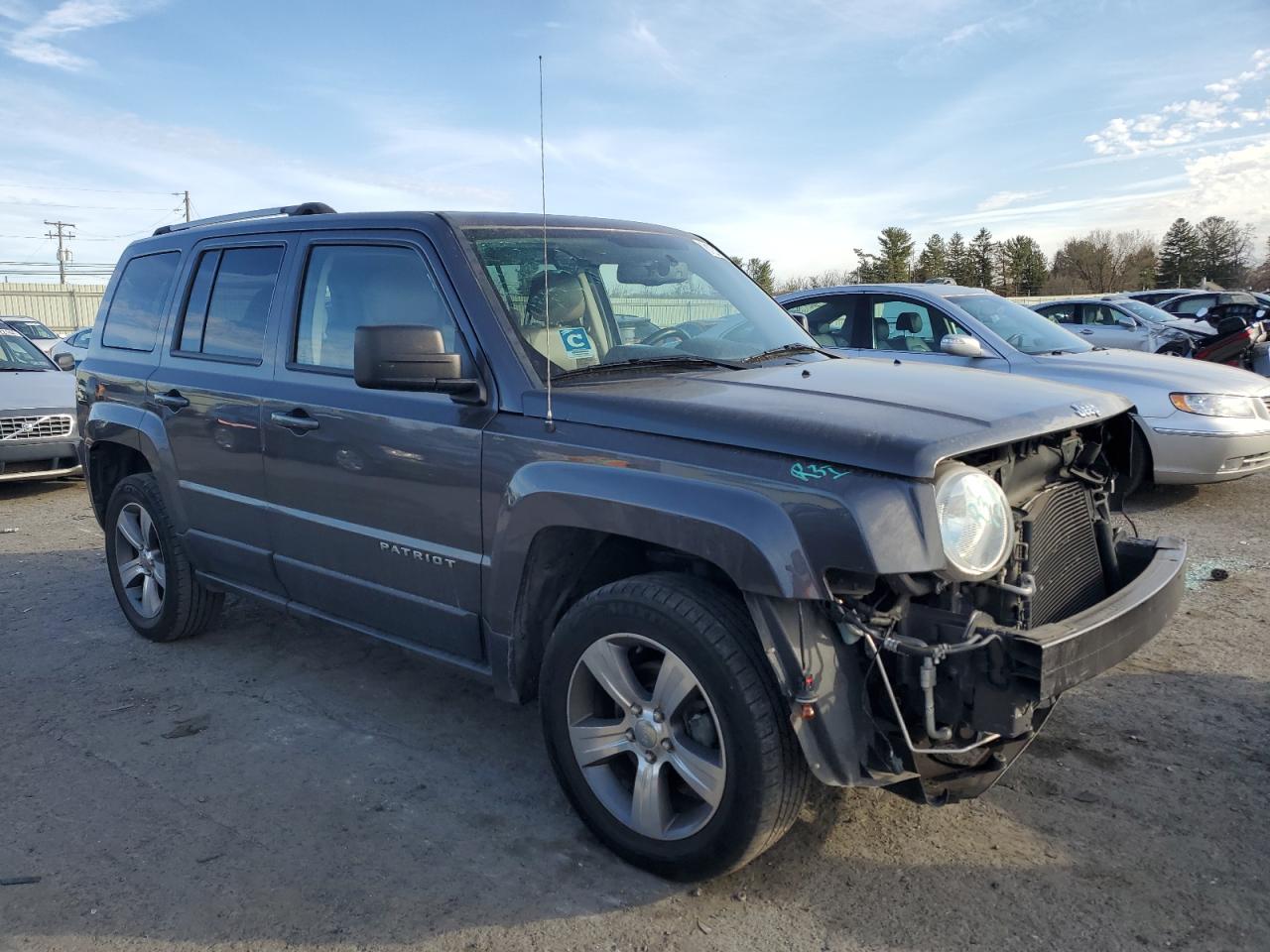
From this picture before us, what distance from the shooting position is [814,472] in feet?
8.26

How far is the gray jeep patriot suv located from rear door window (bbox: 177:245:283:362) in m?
0.02

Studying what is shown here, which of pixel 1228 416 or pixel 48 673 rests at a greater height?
pixel 1228 416

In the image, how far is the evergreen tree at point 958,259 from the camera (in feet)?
164

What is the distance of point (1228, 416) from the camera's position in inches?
281

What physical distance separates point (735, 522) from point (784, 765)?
0.68 m

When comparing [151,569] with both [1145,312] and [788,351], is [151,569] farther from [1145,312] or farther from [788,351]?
[1145,312]

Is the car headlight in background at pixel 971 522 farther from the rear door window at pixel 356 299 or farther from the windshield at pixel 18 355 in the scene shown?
the windshield at pixel 18 355

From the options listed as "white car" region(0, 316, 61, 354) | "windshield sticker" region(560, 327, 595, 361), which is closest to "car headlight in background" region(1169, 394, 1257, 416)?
"windshield sticker" region(560, 327, 595, 361)

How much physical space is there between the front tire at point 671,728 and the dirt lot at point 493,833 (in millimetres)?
193

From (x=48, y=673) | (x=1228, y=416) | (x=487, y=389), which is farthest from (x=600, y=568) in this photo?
(x=1228, y=416)

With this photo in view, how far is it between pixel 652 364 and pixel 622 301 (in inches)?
17.6

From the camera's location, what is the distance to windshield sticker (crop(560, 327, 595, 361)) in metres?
3.38

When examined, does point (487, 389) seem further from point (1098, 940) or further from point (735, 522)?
point (1098, 940)

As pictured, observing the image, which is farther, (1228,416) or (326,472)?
(1228,416)
